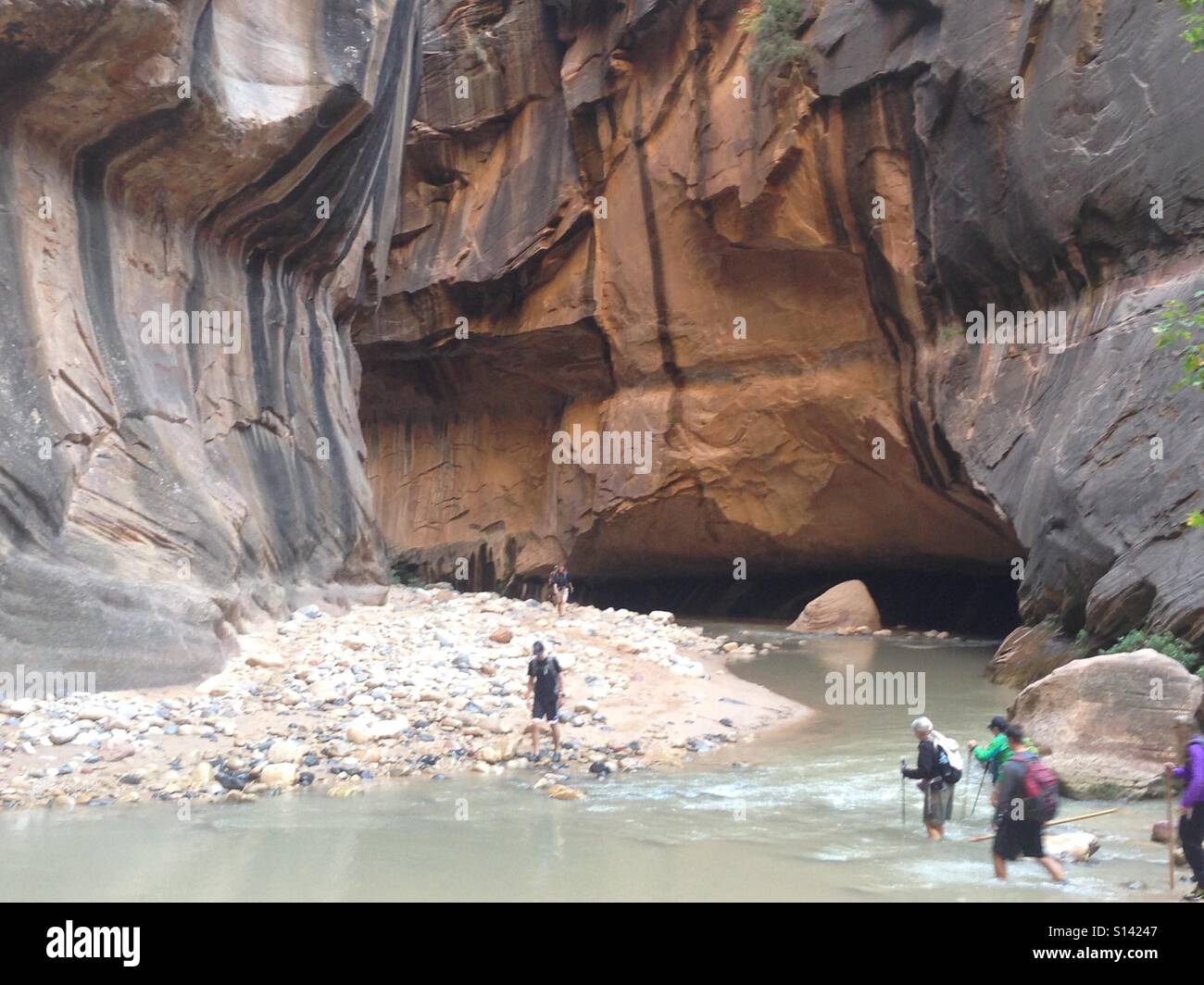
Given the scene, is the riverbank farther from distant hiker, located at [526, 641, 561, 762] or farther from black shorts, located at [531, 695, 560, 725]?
black shorts, located at [531, 695, 560, 725]

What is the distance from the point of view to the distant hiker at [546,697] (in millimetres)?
10523

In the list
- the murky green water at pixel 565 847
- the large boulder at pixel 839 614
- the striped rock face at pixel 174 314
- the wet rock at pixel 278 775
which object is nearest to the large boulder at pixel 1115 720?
the murky green water at pixel 565 847

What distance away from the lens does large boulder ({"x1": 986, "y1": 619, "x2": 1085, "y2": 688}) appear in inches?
596

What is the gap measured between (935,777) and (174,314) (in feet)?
33.5

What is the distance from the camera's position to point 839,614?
2475cm

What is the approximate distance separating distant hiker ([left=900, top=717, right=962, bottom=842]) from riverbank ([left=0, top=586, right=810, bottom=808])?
2.57 m

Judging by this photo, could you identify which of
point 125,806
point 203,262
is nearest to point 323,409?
point 203,262

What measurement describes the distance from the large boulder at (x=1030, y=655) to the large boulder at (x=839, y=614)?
800cm

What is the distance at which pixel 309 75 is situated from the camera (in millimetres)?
15062

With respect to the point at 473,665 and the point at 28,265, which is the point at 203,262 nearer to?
the point at 28,265

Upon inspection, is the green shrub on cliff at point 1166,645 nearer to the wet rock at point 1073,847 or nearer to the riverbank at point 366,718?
the riverbank at point 366,718

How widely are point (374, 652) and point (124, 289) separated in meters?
4.77

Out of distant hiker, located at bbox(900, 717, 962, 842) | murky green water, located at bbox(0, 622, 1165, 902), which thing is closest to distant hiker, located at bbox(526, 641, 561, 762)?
murky green water, located at bbox(0, 622, 1165, 902)

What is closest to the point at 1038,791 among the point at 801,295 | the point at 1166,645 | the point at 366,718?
the point at 366,718
